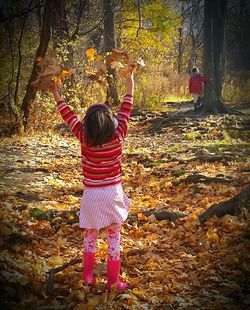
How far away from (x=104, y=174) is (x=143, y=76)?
16674 mm

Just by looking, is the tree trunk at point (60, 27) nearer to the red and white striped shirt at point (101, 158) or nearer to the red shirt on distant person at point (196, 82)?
the red shirt on distant person at point (196, 82)

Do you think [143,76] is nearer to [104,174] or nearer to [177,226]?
[177,226]

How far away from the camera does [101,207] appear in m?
3.30

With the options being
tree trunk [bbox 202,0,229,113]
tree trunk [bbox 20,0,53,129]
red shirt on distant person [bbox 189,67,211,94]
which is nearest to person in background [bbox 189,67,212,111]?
red shirt on distant person [bbox 189,67,211,94]

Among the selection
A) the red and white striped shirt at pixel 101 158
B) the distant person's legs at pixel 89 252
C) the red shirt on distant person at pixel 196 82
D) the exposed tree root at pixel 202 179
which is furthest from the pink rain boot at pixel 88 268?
the red shirt on distant person at pixel 196 82

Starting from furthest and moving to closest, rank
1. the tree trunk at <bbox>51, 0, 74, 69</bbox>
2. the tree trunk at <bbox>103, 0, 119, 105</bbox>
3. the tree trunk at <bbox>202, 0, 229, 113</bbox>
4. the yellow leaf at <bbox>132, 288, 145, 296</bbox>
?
the tree trunk at <bbox>103, 0, 119, 105</bbox>, the tree trunk at <bbox>202, 0, 229, 113</bbox>, the tree trunk at <bbox>51, 0, 74, 69</bbox>, the yellow leaf at <bbox>132, 288, 145, 296</bbox>

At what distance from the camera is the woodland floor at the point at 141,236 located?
3.33 meters

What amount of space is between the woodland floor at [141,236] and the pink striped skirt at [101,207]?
0.61 meters

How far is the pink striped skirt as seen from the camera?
3.30m

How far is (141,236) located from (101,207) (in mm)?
1649

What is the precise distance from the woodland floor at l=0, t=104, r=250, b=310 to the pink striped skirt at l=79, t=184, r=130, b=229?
0.61m

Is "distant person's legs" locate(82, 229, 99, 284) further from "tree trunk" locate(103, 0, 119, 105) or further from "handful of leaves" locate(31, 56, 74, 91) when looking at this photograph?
"tree trunk" locate(103, 0, 119, 105)

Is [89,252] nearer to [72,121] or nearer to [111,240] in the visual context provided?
[111,240]

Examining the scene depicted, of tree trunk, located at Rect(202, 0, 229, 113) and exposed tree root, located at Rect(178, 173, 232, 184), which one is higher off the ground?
tree trunk, located at Rect(202, 0, 229, 113)
